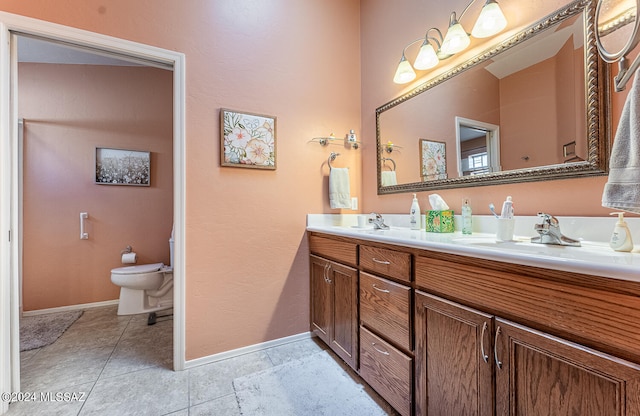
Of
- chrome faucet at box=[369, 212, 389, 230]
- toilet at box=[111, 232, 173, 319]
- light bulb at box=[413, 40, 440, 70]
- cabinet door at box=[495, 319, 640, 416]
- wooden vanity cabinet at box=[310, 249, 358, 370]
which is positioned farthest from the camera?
toilet at box=[111, 232, 173, 319]

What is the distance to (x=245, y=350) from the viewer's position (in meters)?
1.80

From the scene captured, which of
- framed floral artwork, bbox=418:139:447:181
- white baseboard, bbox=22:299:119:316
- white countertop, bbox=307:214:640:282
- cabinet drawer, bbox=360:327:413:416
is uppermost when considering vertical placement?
framed floral artwork, bbox=418:139:447:181

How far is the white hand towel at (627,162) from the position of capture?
709 millimetres

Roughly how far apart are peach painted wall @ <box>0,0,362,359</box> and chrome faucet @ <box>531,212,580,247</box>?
1.39m

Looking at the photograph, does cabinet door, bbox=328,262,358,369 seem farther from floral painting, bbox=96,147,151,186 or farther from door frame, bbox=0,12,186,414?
floral painting, bbox=96,147,151,186

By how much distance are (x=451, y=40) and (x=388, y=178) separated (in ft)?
3.04

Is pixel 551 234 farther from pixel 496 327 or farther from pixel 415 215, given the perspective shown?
pixel 415 215

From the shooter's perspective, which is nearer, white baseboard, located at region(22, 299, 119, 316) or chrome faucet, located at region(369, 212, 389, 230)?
chrome faucet, located at region(369, 212, 389, 230)

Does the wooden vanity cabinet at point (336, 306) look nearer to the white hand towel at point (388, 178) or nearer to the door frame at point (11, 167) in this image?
the white hand towel at point (388, 178)

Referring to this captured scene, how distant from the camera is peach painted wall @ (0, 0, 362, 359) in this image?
1646mm

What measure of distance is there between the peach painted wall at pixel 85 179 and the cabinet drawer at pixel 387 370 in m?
2.52

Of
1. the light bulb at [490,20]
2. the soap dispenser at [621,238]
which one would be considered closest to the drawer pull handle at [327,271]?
the soap dispenser at [621,238]

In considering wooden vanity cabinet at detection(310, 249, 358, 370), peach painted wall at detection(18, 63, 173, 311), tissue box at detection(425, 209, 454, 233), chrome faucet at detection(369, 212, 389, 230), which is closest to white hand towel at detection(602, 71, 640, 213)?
tissue box at detection(425, 209, 454, 233)

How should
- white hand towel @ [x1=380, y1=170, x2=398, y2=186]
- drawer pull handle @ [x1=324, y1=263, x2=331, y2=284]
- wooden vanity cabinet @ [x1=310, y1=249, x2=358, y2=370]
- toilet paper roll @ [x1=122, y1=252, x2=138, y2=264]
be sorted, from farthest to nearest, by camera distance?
toilet paper roll @ [x1=122, y1=252, x2=138, y2=264], white hand towel @ [x1=380, y1=170, x2=398, y2=186], drawer pull handle @ [x1=324, y1=263, x2=331, y2=284], wooden vanity cabinet @ [x1=310, y1=249, x2=358, y2=370]
